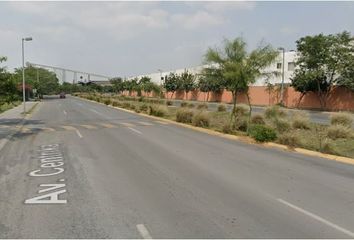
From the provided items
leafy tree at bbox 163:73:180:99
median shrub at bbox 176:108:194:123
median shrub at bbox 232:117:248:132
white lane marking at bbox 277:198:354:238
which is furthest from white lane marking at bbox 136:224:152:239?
leafy tree at bbox 163:73:180:99

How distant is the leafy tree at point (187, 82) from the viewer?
270 feet

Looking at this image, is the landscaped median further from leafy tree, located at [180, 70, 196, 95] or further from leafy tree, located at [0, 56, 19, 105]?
leafy tree, located at [180, 70, 196, 95]

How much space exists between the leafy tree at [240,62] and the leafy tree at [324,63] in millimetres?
22598

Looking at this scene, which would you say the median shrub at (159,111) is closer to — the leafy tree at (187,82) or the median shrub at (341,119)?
the median shrub at (341,119)

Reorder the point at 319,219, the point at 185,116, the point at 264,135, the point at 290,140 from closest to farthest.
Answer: the point at 319,219
the point at 290,140
the point at 264,135
the point at 185,116

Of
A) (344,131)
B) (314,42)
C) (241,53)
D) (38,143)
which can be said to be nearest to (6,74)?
(38,143)

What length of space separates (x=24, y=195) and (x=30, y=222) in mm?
1862

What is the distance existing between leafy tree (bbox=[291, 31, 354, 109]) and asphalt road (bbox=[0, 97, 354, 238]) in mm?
29208

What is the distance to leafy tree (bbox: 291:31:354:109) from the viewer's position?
40.3m

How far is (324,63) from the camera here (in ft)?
138

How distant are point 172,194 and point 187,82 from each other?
75205mm

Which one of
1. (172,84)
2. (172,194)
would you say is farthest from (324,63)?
(172,84)

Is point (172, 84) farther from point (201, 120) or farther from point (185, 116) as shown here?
point (201, 120)

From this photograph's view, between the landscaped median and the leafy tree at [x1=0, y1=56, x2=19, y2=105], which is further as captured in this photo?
the leafy tree at [x1=0, y1=56, x2=19, y2=105]
